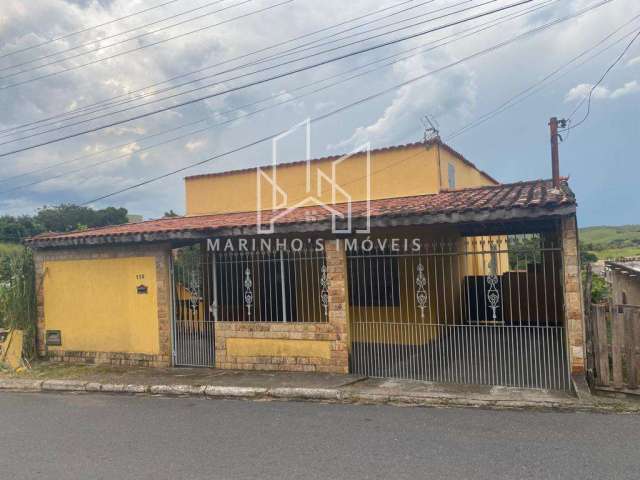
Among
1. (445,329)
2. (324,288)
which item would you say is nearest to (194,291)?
(324,288)

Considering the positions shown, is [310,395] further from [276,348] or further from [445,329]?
[445,329]

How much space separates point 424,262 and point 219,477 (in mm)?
7284

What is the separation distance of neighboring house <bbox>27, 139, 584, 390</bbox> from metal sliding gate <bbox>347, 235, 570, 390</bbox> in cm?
5

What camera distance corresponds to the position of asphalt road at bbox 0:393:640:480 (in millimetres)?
4059

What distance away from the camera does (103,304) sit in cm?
940

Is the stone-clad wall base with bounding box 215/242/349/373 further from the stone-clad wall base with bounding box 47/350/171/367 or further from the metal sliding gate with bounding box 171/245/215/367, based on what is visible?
the stone-clad wall base with bounding box 47/350/171/367

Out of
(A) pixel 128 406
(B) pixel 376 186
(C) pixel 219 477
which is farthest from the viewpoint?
(B) pixel 376 186

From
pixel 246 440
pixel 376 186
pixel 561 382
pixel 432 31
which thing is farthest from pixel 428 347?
pixel 432 31

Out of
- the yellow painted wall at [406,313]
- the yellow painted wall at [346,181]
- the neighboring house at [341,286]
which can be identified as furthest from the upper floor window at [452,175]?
the yellow painted wall at [406,313]

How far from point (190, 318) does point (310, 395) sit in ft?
10.5

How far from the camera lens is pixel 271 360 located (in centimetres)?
811

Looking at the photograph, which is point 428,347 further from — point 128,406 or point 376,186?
point 128,406

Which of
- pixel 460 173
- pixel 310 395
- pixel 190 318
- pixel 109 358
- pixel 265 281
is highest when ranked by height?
pixel 460 173

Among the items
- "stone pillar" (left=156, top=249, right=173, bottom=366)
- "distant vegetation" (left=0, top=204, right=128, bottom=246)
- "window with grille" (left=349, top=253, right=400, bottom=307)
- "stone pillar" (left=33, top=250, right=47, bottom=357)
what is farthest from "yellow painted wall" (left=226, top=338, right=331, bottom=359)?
"distant vegetation" (left=0, top=204, right=128, bottom=246)
